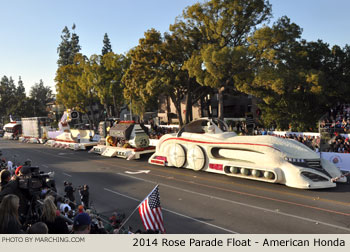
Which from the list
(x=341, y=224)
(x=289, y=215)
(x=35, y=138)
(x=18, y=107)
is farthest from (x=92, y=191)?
Answer: (x=18, y=107)

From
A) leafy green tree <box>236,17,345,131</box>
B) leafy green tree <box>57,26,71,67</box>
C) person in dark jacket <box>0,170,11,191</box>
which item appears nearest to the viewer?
person in dark jacket <box>0,170,11,191</box>

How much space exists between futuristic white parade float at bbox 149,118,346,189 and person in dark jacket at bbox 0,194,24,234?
11.3 meters

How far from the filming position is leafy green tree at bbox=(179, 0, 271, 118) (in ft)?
82.2

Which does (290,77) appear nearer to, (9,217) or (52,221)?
(52,221)

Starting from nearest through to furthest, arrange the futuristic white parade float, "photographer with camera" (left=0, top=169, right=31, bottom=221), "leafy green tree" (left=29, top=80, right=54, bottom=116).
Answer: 1. "photographer with camera" (left=0, top=169, right=31, bottom=221)
2. the futuristic white parade float
3. "leafy green tree" (left=29, top=80, right=54, bottom=116)

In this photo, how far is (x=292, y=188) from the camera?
43.4ft

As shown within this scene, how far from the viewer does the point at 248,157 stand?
14.5 meters

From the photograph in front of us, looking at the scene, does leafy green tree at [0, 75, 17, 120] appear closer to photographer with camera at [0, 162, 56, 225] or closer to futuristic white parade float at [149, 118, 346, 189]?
futuristic white parade float at [149, 118, 346, 189]

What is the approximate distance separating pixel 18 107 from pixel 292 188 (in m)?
94.8

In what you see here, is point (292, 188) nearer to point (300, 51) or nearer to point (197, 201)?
point (197, 201)

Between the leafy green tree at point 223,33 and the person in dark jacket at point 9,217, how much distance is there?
73.1 ft

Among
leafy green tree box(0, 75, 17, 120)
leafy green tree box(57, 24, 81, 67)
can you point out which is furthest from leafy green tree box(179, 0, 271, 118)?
leafy green tree box(0, 75, 17, 120)

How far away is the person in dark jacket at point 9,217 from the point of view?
471cm

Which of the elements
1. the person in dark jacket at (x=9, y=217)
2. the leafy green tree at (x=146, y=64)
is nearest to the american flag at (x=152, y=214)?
the person in dark jacket at (x=9, y=217)
